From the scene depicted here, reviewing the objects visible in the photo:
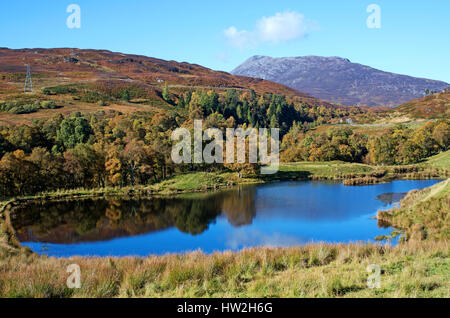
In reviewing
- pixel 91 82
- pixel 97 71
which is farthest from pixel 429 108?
pixel 97 71

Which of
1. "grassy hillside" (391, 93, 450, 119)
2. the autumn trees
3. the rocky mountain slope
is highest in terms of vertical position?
the rocky mountain slope

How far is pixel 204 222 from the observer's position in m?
25.3

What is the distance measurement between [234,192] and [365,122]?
73.2 metres

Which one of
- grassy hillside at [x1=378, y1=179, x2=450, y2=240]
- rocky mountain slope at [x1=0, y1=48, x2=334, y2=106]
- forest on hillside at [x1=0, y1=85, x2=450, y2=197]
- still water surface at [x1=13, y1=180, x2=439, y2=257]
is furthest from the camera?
rocky mountain slope at [x1=0, y1=48, x2=334, y2=106]

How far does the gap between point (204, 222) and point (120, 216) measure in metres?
6.85

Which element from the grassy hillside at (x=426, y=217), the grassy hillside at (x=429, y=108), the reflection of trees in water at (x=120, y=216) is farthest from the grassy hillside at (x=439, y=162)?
the grassy hillside at (x=429, y=108)

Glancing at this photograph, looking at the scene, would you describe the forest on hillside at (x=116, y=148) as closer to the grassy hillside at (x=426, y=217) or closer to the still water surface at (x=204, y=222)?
the still water surface at (x=204, y=222)

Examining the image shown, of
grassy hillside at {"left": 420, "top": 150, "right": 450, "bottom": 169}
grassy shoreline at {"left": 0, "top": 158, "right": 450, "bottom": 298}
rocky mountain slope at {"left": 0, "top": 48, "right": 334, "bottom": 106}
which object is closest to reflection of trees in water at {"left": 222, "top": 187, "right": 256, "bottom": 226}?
grassy shoreline at {"left": 0, "top": 158, "right": 450, "bottom": 298}

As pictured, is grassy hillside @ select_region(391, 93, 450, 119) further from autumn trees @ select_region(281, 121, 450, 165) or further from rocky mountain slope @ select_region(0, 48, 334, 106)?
rocky mountain slope @ select_region(0, 48, 334, 106)

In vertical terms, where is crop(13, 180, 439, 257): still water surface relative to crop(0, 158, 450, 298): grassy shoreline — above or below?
below

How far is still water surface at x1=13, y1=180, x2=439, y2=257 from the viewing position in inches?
776

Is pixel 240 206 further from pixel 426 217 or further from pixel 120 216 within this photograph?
pixel 426 217

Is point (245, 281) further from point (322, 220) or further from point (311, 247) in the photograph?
point (322, 220)

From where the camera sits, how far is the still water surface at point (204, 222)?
19.7 meters
